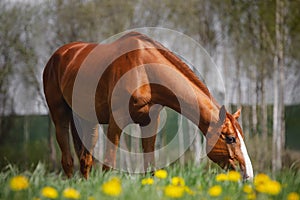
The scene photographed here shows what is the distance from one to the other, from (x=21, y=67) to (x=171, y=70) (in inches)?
531

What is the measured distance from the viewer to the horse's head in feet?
13.7

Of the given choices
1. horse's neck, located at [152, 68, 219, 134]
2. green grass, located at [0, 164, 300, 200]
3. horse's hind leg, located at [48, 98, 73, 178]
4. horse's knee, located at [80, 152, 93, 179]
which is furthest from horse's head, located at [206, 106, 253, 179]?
horse's hind leg, located at [48, 98, 73, 178]

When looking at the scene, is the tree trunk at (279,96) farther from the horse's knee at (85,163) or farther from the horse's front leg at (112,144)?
the horse's front leg at (112,144)

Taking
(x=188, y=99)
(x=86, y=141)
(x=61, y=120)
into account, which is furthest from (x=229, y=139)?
(x=61, y=120)

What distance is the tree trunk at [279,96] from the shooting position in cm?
1408

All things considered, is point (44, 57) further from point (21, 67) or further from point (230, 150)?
point (230, 150)

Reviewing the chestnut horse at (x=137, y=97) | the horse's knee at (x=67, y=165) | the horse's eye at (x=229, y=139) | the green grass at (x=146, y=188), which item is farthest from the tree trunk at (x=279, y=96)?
the green grass at (x=146, y=188)

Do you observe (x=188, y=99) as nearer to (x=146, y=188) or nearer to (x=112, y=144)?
(x=112, y=144)

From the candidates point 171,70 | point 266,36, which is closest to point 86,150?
point 171,70

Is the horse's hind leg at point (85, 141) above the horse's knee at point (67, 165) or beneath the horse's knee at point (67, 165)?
above

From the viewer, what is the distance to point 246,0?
16734 mm

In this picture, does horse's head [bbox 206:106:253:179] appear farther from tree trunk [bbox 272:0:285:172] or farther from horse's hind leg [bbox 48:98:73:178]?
tree trunk [bbox 272:0:285:172]

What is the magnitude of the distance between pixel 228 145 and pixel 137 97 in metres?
1.11

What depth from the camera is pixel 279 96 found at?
14.3 meters
